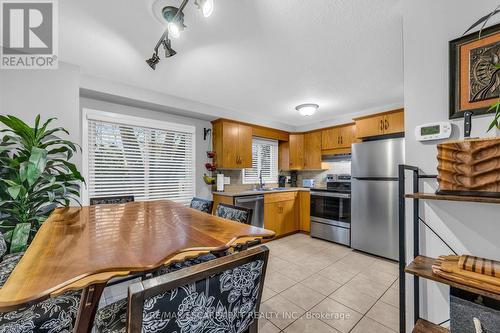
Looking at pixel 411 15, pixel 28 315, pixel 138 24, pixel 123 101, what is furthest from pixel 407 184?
pixel 123 101

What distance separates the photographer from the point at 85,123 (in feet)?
8.83

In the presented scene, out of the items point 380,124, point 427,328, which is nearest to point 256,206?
point 380,124

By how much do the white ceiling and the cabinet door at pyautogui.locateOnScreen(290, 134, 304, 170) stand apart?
1727 millimetres

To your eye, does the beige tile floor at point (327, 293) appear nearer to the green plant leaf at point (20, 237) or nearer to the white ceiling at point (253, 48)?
the green plant leaf at point (20, 237)

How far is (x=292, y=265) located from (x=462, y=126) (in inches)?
90.6

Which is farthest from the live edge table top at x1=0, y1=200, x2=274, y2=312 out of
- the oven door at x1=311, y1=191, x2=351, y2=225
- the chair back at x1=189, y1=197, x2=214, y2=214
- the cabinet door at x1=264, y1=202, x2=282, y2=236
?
the oven door at x1=311, y1=191, x2=351, y2=225

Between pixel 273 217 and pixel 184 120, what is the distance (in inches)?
92.7

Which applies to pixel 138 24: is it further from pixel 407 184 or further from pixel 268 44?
pixel 407 184

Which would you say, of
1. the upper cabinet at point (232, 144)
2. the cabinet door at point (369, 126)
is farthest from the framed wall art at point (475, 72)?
the upper cabinet at point (232, 144)

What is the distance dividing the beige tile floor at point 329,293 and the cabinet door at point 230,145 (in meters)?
1.64

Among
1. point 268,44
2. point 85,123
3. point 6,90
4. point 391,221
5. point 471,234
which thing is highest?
point 268,44

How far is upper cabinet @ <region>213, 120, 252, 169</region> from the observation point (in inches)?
146

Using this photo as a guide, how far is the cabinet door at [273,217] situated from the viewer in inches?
151

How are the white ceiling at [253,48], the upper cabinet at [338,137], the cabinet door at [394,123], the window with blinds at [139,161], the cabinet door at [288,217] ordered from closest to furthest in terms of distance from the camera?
1. the white ceiling at [253,48]
2. the window with blinds at [139,161]
3. the cabinet door at [394,123]
4. the upper cabinet at [338,137]
5. the cabinet door at [288,217]
